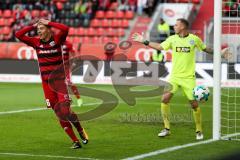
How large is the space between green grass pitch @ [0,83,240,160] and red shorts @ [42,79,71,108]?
79 centimetres

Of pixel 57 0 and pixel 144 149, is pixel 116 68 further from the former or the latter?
pixel 144 149

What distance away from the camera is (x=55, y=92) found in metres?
11.8

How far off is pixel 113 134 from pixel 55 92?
2401 mm

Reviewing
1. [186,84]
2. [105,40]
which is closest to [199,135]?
[186,84]

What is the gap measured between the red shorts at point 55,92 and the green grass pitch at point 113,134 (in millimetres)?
790

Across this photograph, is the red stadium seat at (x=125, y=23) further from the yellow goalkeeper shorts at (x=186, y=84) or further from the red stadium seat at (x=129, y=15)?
the yellow goalkeeper shorts at (x=186, y=84)

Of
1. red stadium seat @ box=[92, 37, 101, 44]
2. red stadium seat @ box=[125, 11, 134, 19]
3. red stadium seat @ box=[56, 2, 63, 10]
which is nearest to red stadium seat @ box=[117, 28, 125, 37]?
red stadium seat @ box=[92, 37, 101, 44]

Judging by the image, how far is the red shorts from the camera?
11.7m

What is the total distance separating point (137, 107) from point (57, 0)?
20601mm

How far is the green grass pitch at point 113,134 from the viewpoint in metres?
11.4

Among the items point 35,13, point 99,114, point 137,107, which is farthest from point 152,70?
point 35,13

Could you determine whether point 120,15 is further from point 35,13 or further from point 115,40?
point 35,13

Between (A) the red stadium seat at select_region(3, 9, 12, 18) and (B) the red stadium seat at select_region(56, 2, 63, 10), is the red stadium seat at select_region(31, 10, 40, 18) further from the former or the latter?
(A) the red stadium seat at select_region(3, 9, 12, 18)

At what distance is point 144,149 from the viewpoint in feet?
38.7
